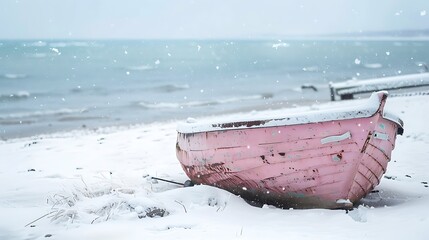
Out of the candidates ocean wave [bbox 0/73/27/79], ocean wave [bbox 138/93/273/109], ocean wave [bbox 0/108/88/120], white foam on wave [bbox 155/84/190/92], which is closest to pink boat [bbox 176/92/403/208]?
ocean wave [bbox 0/108/88/120]

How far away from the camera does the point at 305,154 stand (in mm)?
4637

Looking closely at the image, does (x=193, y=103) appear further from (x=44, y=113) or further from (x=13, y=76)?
(x=13, y=76)

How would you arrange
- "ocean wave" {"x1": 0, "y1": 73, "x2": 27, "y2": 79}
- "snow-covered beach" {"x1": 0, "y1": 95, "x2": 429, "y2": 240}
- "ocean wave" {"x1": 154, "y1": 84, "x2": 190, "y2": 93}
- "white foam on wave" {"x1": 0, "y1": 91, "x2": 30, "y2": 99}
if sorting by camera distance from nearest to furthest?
"snow-covered beach" {"x1": 0, "y1": 95, "x2": 429, "y2": 240} < "white foam on wave" {"x1": 0, "y1": 91, "x2": 30, "y2": 99} < "ocean wave" {"x1": 154, "y1": 84, "x2": 190, "y2": 93} < "ocean wave" {"x1": 0, "y1": 73, "x2": 27, "y2": 79}

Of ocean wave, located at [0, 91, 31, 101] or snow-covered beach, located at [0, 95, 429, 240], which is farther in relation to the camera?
ocean wave, located at [0, 91, 31, 101]

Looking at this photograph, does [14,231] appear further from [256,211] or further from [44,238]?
[256,211]

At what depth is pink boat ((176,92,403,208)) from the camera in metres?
4.49

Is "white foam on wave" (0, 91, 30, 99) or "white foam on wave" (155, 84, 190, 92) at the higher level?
"white foam on wave" (155, 84, 190, 92)

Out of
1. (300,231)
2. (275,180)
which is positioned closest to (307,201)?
(275,180)

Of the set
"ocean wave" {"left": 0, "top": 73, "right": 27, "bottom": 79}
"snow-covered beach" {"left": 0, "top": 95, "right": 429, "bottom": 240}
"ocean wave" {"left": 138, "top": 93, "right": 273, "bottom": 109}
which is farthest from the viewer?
"ocean wave" {"left": 0, "top": 73, "right": 27, "bottom": 79}

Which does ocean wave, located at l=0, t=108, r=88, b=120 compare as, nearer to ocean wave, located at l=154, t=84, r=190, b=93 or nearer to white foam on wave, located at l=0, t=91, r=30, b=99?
white foam on wave, located at l=0, t=91, r=30, b=99

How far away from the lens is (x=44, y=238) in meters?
3.97

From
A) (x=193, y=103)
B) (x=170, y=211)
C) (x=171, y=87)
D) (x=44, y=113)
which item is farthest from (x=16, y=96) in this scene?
(x=170, y=211)

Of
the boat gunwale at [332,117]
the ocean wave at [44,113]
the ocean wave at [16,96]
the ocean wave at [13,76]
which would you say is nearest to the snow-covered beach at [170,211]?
the boat gunwale at [332,117]

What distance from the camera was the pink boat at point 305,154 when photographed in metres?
4.49
